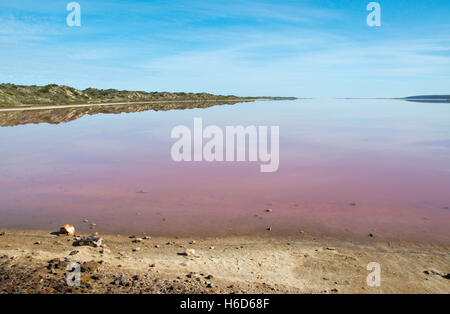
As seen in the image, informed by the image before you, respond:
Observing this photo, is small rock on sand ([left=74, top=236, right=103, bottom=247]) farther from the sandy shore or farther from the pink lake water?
the pink lake water

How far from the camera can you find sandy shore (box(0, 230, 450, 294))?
500 cm

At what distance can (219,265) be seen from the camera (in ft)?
18.9

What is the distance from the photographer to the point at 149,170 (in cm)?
1290

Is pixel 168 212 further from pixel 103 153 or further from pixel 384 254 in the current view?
pixel 103 153

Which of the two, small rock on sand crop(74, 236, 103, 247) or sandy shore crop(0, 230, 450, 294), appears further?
small rock on sand crop(74, 236, 103, 247)

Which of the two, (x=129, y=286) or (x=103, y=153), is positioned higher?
(x=103, y=153)

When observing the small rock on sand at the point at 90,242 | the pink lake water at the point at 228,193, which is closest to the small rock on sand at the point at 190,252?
the pink lake water at the point at 228,193

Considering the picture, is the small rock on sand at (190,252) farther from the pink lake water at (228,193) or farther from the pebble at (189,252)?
the pink lake water at (228,193)

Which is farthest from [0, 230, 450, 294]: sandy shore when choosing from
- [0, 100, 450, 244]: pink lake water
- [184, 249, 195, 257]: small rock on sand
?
[0, 100, 450, 244]: pink lake water

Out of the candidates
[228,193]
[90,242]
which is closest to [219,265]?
[90,242]

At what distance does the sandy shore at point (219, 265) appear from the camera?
5.00 m
